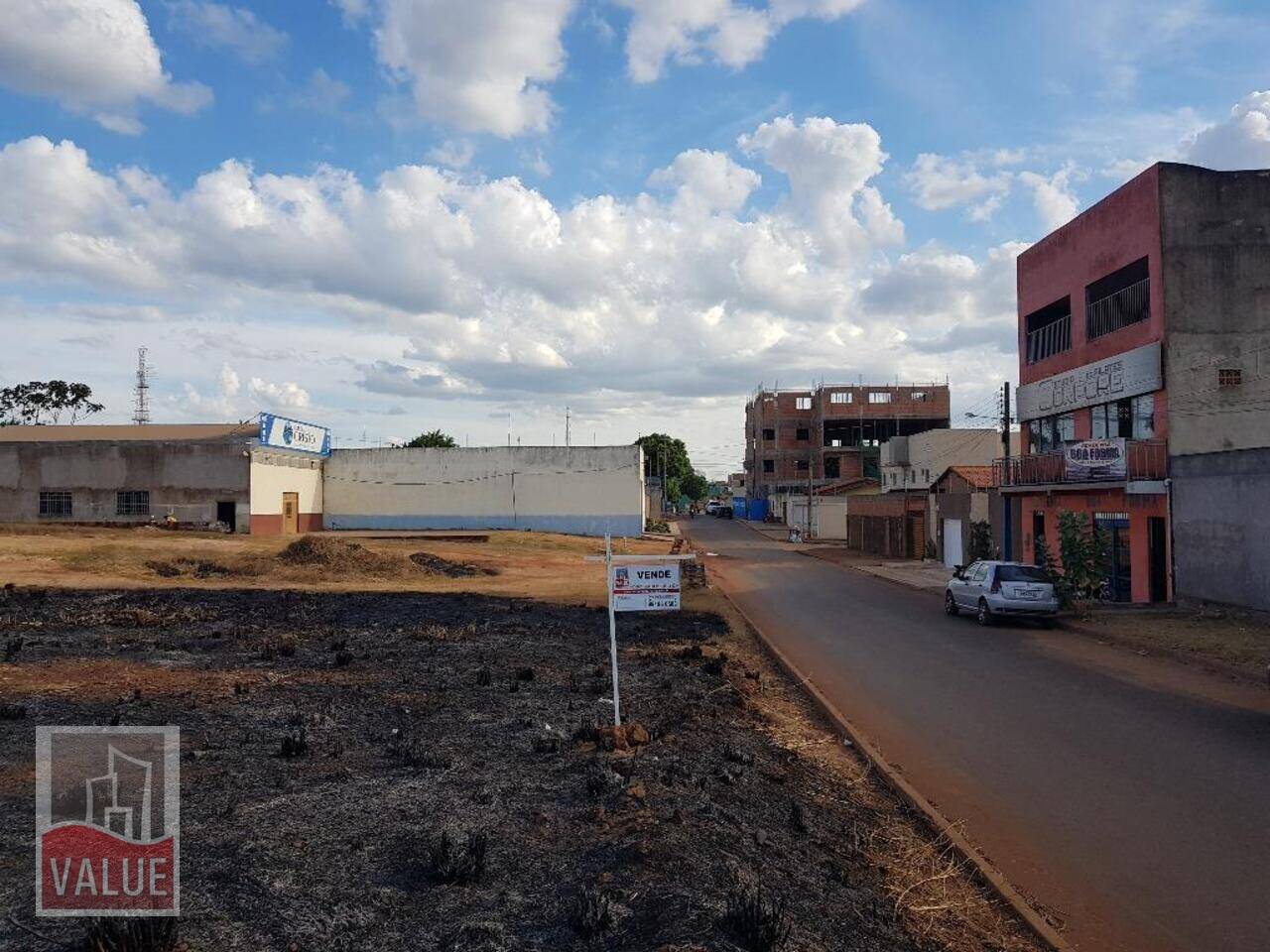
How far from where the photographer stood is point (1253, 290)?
2500cm

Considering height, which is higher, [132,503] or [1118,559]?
[132,503]

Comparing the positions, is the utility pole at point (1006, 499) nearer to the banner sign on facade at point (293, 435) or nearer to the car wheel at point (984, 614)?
the car wheel at point (984, 614)

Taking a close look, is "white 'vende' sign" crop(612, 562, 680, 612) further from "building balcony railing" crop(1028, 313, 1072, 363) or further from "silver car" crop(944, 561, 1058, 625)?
"building balcony railing" crop(1028, 313, 1072, 363)

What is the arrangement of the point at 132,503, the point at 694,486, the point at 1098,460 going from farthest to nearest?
the point at 694,486
the point at 132,503
the point at 1098,460

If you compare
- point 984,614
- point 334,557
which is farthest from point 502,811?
point 334,557

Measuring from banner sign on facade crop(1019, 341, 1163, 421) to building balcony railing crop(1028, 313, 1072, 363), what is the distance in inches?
37.3

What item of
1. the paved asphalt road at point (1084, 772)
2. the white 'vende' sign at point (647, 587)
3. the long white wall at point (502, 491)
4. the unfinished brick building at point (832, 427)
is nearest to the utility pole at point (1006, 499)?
the paved asphalt road at point (1084, 772)

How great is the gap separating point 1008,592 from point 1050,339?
13856 millimetres

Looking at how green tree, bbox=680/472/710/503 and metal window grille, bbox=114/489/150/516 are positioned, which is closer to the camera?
metal window grille, bbox=114/489/150/516

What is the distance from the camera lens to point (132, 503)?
2072 inches

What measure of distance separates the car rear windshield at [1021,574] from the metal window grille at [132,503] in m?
46.2

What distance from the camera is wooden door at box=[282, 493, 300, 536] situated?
189 ft

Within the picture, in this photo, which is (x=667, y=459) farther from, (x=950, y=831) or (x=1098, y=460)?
(x=950, y=831)

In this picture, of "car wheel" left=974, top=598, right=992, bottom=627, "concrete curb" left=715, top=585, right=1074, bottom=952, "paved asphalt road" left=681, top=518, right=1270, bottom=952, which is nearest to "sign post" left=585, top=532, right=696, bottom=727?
"concrete curb" left=715, top=585, right=1074, bottom=952
